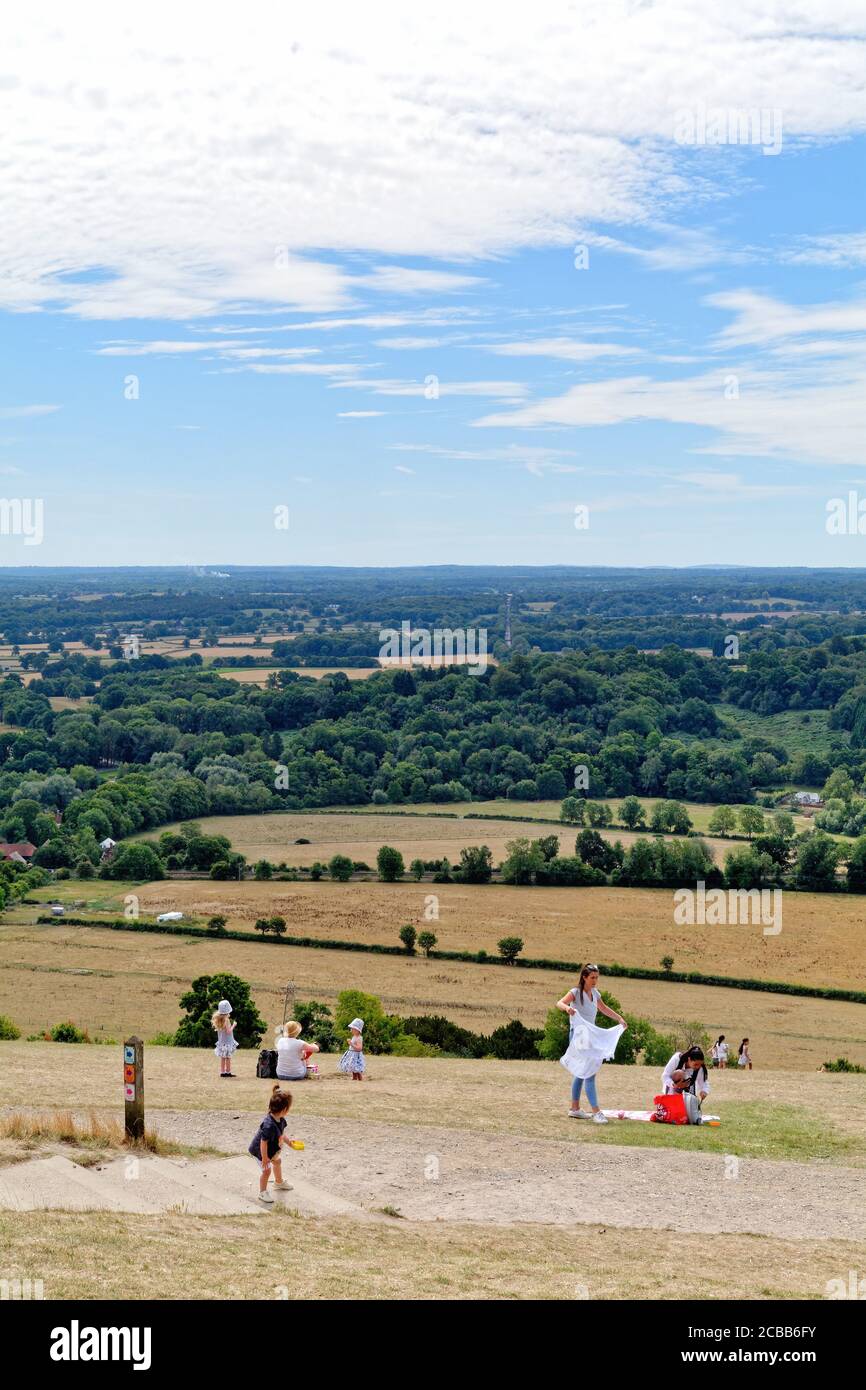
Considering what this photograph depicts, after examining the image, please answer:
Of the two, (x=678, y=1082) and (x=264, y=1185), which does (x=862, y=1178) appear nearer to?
(x=678, y=1082)

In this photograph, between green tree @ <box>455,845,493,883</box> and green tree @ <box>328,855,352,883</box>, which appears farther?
green tree @ <box>328,855,352,883</box>

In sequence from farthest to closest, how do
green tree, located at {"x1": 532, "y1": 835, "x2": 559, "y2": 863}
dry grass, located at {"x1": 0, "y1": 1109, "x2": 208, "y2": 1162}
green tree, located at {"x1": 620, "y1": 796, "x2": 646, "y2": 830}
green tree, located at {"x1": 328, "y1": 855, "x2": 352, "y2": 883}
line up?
1. green tree, located at {"x1": 620, "y1": 796, "x2": 646, "y2": 830}
2. green tree, located at {"x1": 532, "y1": 835, "x2": 559, "y2": 863}
3. green tree, located at {"x1": 328, "y1": 855, "x2": 352, "y2": 883}
4. dry grass, located at {"x1": 0, "y1": 1109, "x2": 208, "y2": 1162}

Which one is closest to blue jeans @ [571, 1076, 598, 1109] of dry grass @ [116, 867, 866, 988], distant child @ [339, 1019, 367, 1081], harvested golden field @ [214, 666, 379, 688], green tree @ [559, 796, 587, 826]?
distant child @ [339, 1019, 367, 1081]

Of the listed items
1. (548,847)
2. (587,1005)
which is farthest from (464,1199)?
(548,847)

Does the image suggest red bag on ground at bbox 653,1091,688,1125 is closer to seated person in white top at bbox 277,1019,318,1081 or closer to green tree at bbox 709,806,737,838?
seated person in white top at bbox 277,1019,318,1081

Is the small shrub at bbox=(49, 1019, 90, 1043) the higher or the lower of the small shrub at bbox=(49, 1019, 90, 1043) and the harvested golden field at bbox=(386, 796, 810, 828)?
the higher

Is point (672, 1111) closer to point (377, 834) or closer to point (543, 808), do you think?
point (377, 834)
